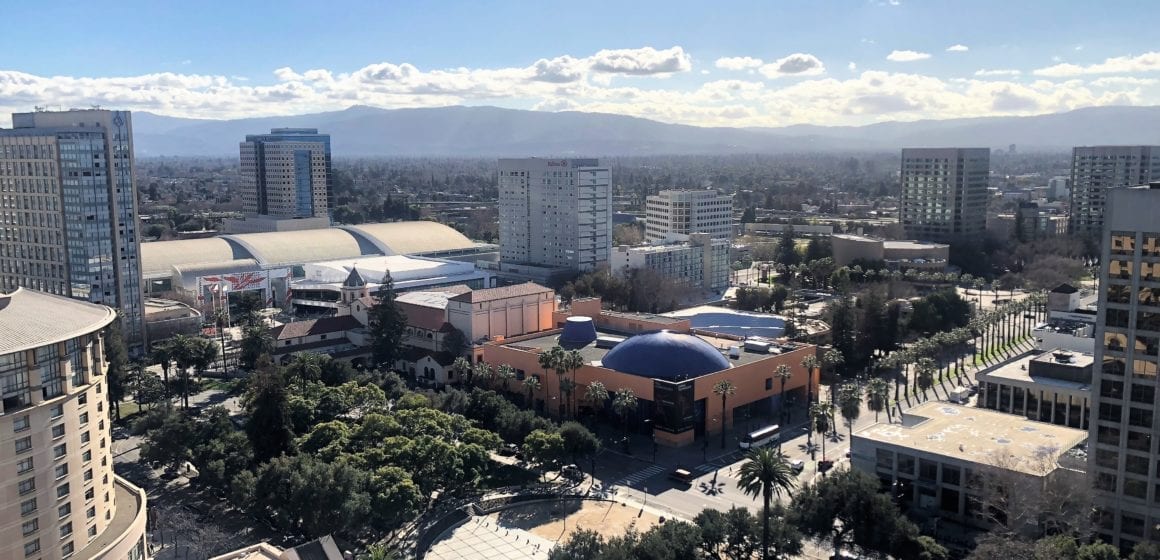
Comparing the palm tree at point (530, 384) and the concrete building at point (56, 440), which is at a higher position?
the concrete building at point (56, 440)

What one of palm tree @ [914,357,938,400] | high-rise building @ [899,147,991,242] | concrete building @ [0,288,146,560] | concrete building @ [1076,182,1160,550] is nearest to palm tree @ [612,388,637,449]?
palm tree @ [914,357,938,400]

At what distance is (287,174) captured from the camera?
14775 cm

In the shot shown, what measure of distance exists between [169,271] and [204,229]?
54185 millimetres

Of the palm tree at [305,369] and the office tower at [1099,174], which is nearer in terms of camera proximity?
the palm tree at [305,369]

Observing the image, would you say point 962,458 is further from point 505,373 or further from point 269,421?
point 269,421

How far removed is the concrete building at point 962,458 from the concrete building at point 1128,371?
1664 millimetres

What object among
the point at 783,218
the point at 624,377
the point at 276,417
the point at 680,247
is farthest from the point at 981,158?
the point at 276,417

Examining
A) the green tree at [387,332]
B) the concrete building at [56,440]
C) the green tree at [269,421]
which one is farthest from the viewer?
the green tree at [387,332]

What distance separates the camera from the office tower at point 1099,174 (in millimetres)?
124375

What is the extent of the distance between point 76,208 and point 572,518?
49.3 m

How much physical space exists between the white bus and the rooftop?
32.7 metres

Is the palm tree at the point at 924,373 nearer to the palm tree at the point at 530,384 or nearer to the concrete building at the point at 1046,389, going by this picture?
the concrete building at the point at 1046,389

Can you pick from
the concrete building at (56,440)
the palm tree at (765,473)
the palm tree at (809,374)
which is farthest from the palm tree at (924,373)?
the concrete building at (56,440)

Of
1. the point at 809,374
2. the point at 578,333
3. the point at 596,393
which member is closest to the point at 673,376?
the point at 596,393
